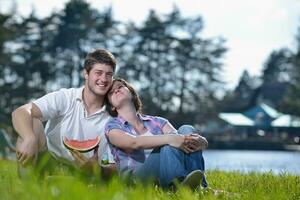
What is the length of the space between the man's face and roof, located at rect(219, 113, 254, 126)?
46.4m

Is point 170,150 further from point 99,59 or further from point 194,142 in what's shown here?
point 99,59

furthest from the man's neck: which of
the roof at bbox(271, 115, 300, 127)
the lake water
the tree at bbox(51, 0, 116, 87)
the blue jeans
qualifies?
the roof at bbox(271, 115, 300, 127)

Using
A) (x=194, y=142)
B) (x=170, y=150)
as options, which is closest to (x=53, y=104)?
(x=170, y=150)

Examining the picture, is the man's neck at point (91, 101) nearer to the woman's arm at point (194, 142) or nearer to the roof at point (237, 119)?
the woman's arm at point (194, 142)

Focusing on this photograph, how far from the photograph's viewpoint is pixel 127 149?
3750 mm

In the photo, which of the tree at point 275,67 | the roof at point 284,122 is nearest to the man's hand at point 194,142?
the roof at point 284,122

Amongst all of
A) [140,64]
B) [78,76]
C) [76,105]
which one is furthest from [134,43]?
[76,105]

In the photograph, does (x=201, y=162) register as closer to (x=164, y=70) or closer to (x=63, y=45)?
(x=63, y=45)

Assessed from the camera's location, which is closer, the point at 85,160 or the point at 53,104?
the point at 85,160

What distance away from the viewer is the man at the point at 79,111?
12.2 ft

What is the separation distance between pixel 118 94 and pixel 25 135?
74 centimetres

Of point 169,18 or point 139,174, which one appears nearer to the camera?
point 139,174

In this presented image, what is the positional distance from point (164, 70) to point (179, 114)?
3308 mm

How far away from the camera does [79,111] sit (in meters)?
3.89
